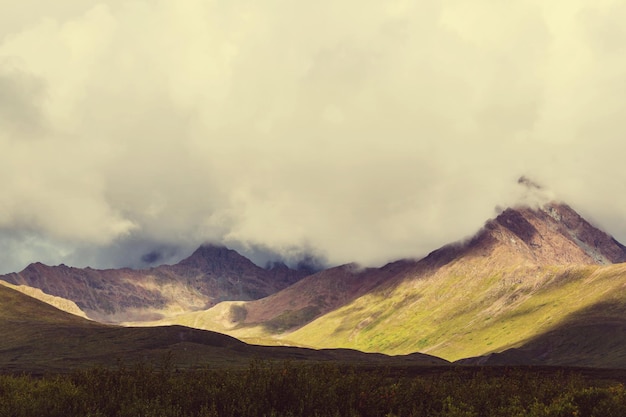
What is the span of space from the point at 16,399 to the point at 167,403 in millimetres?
6450

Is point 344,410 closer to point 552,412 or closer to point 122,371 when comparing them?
point 552,412

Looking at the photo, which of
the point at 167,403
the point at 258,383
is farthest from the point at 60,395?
the point at 258,383

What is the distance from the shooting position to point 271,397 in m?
24.7

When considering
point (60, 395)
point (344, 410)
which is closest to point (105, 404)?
point (60, 395)

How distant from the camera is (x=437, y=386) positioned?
29062mm

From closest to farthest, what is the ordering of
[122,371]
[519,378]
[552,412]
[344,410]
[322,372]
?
[552,412] < [344,410] < [122,371] < [322,372] < [519,378]

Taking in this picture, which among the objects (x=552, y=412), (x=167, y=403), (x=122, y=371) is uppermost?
(x=122, y=371)

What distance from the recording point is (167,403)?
890 inches

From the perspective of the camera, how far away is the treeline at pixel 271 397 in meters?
22.7

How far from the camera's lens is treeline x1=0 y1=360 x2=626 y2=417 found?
22672 millimetres

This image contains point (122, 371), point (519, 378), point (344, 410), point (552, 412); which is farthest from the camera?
point (519, 378)

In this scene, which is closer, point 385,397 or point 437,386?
point 385,397

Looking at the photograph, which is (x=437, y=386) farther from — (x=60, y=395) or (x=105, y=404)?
(x=60, y=395)

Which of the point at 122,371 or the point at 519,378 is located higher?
the point at 122,371
